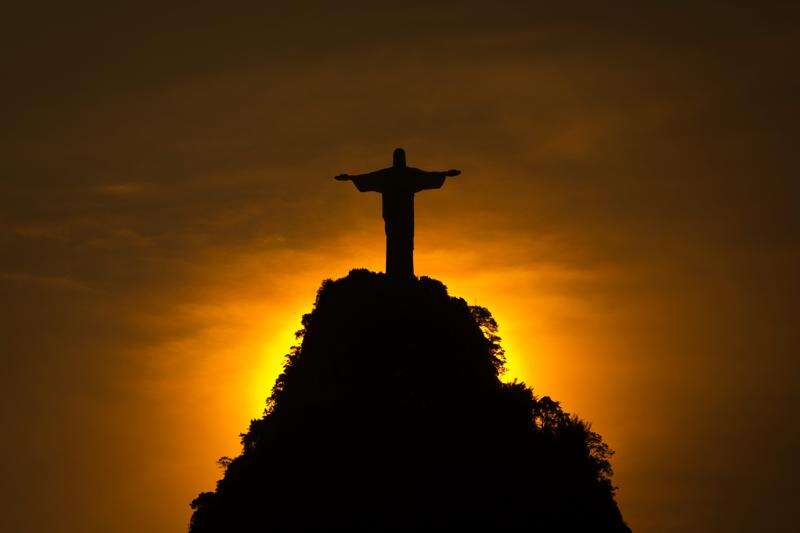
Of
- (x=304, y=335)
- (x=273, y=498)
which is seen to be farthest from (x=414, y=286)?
(x=273, y=498)

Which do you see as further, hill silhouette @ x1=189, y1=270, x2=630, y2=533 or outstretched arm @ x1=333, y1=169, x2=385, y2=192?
outstretched arm @ x1=333, y1=169, x2=385, y2=192

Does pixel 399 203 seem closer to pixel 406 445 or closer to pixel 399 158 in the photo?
pixel 399 158

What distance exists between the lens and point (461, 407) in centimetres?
6362

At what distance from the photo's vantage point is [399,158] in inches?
2621

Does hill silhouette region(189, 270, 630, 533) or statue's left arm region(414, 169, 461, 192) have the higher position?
statue's left arm region(414, 169, 461, 192)

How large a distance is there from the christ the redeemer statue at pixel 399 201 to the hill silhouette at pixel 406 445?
123cm

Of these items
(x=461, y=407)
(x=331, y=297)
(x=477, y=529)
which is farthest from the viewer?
(x=331, y=297)

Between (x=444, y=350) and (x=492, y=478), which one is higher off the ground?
(x=444, y=350)

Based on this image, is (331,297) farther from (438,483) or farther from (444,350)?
(438,483)

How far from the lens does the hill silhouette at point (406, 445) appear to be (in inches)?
2376

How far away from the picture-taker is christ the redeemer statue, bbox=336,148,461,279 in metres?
65.6

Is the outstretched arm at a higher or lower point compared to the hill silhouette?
higher

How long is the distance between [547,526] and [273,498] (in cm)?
1116

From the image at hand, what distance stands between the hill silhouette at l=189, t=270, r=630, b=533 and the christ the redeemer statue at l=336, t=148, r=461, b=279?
123cm
